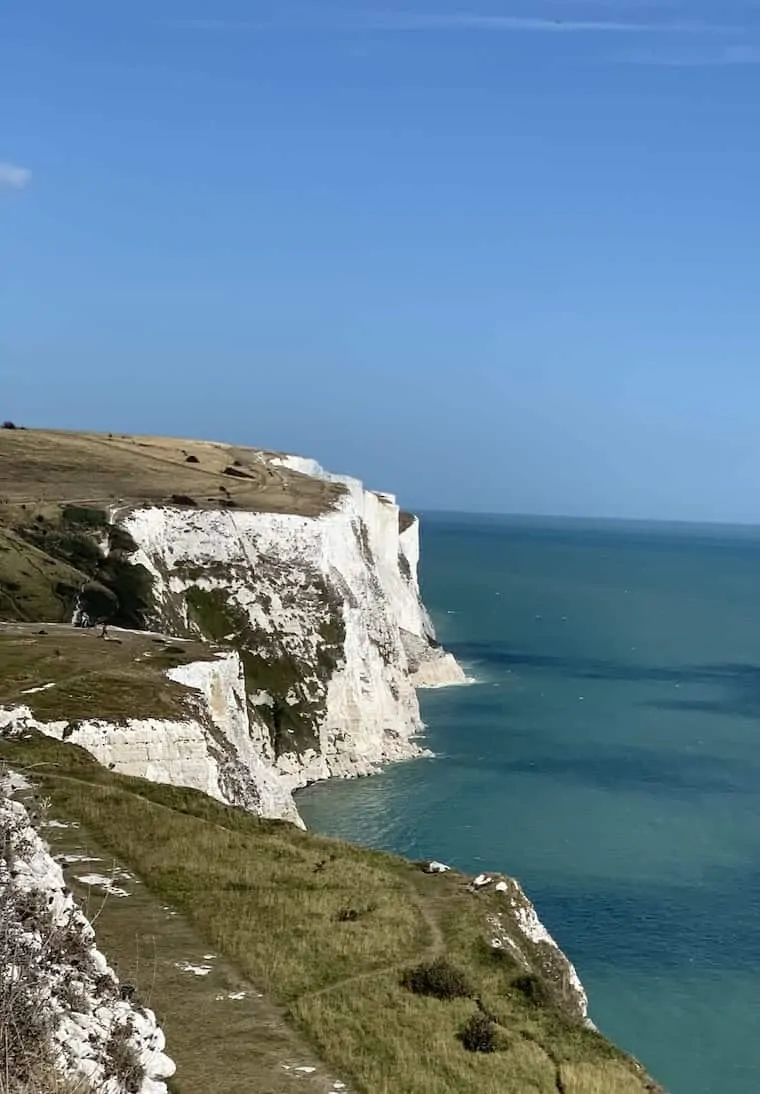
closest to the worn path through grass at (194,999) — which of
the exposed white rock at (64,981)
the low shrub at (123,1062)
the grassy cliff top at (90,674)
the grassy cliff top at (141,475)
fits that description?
the exposed white rock at (64,981)

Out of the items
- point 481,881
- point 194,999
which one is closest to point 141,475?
point 481,881

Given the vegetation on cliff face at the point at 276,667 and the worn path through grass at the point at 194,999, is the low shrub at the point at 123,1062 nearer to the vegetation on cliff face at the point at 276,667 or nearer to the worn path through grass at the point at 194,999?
the worn path through grass at the point at 194,999

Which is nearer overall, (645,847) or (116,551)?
(645,847)

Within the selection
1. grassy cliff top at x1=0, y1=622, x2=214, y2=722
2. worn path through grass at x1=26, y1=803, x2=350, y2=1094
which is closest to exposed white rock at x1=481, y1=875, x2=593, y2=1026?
worn path through grass at x1=26, y1=803, x2=350, y2=1094

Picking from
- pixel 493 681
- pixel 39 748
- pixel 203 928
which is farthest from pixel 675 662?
pixel 203 928

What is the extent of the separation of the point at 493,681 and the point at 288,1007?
8927cm

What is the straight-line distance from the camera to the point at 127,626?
6581cm

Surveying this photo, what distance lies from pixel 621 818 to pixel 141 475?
176 feet

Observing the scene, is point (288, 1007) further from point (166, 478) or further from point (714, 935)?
point (166, 478)

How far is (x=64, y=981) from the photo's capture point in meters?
13.2

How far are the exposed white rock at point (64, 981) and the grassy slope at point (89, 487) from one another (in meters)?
48.1

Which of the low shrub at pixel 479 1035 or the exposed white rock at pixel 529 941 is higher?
the low shrub at pixel 479 1035

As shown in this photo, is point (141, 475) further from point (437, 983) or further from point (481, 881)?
point (437, 983)

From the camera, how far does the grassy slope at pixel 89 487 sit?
66.2 meters
